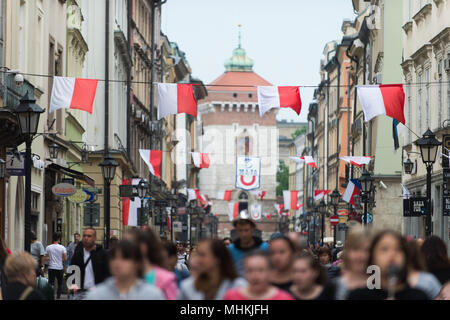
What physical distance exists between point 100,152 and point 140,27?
1860cm

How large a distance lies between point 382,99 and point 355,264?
19.9 m

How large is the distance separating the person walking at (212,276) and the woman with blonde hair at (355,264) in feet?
2.25

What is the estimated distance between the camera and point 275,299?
7.36 metres

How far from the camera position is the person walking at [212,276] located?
7625 mm

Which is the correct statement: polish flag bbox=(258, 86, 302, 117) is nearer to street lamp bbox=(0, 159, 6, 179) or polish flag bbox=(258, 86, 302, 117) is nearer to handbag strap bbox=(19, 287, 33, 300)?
street lamp bbox=(0, 159, 6, 179)

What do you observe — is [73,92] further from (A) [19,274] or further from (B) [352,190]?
(B) [352,190]

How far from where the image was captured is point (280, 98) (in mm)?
28406

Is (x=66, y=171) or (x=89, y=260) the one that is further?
(x=66, y=171)

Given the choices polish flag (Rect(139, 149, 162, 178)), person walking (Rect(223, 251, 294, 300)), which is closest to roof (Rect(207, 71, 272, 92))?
polish flag (Rect(139, 149, 162, 178))

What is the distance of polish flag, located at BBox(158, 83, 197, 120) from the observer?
28203 millimetres

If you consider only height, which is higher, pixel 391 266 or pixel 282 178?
pixel 282 178

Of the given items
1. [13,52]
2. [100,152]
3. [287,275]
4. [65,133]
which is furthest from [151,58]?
[287,275]

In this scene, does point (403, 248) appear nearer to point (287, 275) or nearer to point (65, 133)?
point (287, 275)

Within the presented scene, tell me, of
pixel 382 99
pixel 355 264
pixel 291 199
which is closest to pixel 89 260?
pixel 355 264
